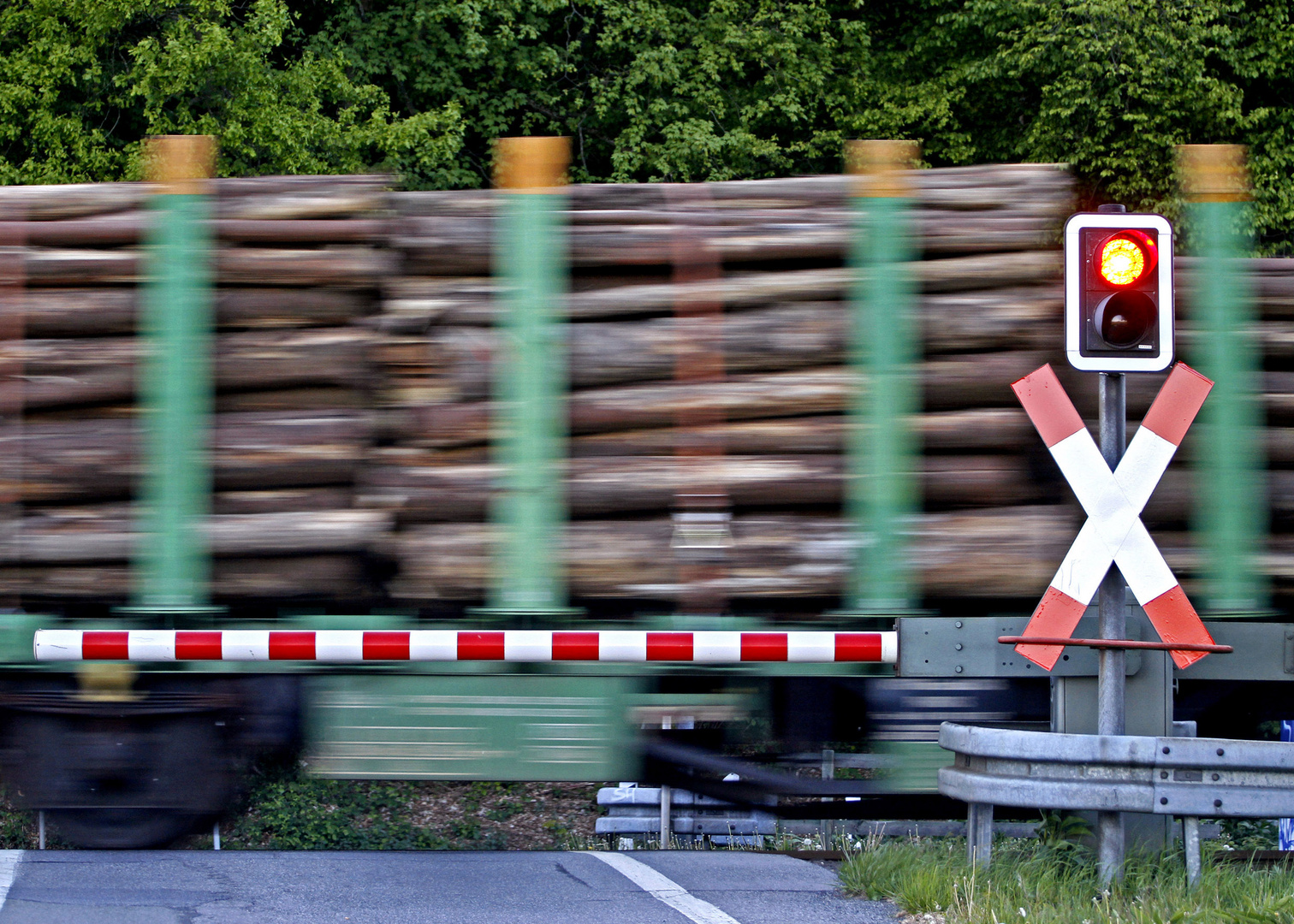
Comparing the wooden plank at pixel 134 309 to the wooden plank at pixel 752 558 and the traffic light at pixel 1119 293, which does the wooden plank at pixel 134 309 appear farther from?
the traffic light at pixel 1119 293

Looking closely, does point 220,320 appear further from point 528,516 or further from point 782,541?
point 782,541

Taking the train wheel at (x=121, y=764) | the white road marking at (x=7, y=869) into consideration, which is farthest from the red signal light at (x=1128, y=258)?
the white road marking at (x=7, y=869)

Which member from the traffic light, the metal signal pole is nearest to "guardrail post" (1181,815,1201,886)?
the metal signal pole

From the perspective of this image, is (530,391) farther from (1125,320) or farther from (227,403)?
(1125,320)

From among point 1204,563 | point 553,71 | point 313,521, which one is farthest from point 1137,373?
point 553,71

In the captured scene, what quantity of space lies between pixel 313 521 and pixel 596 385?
3.81 feet

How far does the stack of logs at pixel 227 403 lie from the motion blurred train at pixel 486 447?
0.01 meters

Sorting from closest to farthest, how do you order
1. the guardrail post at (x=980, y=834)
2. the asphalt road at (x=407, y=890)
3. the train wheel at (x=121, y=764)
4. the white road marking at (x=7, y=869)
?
the asphalt road at (x=407, y=890) → the white road marking at (x=7, y=869) → the guardrail post at (x=980, y=834) → the train wheel at (x=121, y=764)

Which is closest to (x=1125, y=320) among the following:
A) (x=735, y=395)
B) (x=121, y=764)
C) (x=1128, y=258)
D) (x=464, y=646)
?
(x=1128, y=258)

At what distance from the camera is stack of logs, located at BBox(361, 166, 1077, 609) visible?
4.90 meters

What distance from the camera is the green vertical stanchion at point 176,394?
4.88m

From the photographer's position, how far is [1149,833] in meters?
4.99

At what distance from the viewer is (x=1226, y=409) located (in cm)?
497

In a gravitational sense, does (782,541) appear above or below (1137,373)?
below
